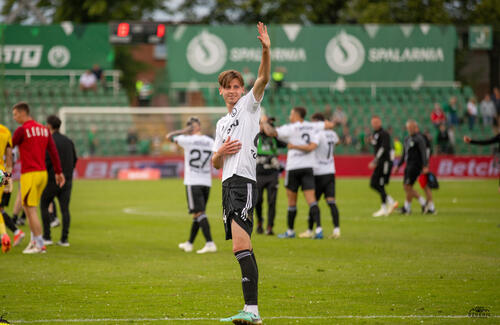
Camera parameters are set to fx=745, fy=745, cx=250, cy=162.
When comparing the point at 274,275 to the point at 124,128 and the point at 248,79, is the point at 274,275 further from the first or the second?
the point at 124,128

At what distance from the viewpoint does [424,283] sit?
8914mm

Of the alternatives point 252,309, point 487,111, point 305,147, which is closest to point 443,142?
point 487,111

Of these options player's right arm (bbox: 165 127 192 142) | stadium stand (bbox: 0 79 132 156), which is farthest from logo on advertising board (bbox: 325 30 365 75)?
player's right arm (bbox: 165 127 192 142)

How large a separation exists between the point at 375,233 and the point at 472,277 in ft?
17.2

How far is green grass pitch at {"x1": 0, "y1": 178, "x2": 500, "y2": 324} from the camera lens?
287 inches

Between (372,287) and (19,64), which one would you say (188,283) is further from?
(19,64)

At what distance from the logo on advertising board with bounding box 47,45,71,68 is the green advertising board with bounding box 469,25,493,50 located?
2114 centimetres

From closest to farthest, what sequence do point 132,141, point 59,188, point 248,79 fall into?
1. point 59,188
2. point 132,141
3. point 248,79

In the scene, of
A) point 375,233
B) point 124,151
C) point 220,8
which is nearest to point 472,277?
point 375,233

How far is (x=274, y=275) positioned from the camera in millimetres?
9617

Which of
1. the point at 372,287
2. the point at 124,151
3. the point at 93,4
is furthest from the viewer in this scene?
the point at 93,4

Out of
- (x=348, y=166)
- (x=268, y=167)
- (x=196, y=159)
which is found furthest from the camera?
(x=348, y=166)

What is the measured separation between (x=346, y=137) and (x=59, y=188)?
23.1 metres

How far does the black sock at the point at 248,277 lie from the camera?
641cm
